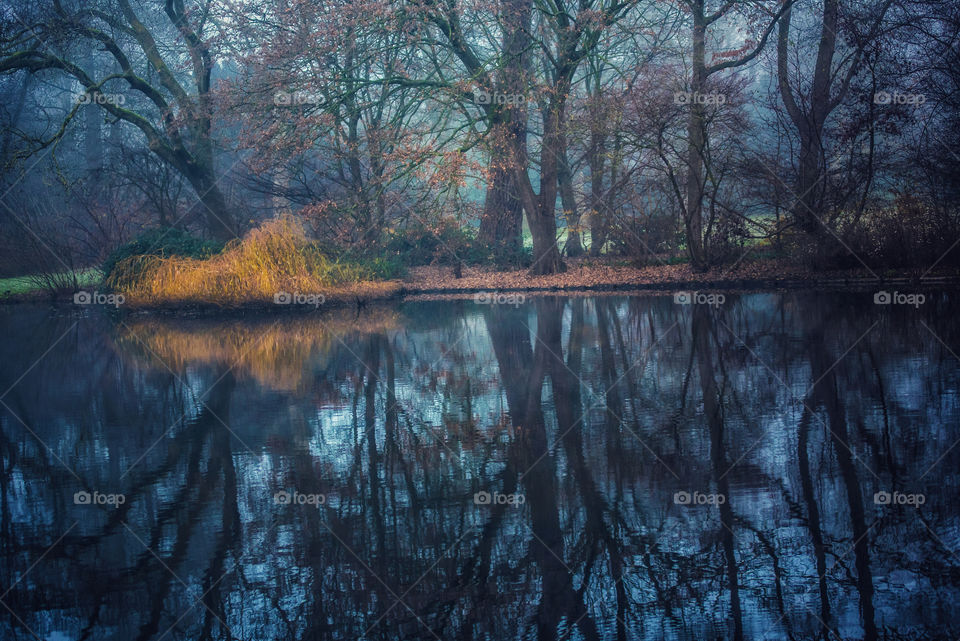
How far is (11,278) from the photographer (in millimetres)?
32062

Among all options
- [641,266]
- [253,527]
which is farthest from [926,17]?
[253,527]

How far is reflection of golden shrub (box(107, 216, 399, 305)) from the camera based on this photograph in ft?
67.9
